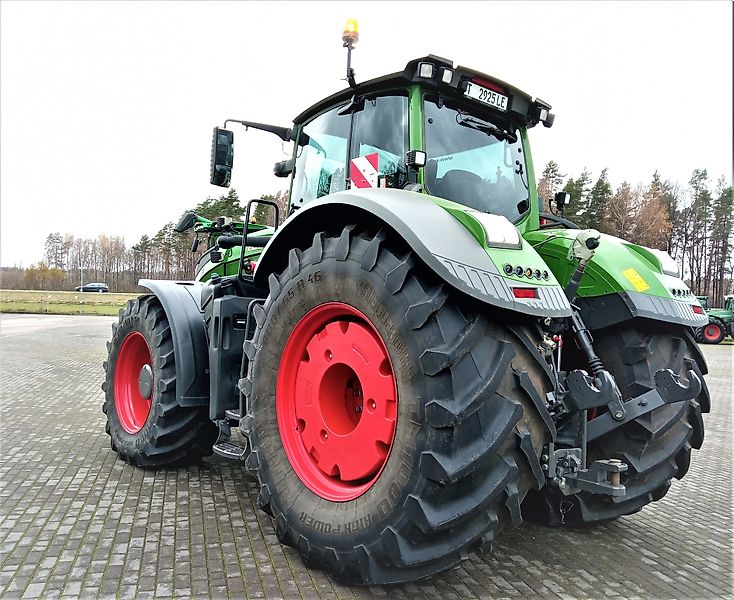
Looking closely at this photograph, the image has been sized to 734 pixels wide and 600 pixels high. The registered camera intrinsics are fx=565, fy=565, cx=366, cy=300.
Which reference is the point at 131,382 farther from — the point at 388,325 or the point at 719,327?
the point at 719,327

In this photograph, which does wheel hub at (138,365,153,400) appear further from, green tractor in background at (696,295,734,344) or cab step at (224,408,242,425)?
green tractor in background at (696,295,734,344)

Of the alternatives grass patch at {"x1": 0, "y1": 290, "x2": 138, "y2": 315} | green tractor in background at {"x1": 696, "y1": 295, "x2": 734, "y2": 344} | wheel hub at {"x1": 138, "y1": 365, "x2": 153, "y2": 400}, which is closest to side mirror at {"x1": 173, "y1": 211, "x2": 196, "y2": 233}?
wheel hub at {"x1": 138, "y1": 365, "x2": 153, "y2": 400}

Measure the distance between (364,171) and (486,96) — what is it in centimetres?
91

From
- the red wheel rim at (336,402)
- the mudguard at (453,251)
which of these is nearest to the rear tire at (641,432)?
the mudguard at (453,251)

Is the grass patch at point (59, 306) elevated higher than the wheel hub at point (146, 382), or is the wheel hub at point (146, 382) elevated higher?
the wheel hub at point (146, 382)

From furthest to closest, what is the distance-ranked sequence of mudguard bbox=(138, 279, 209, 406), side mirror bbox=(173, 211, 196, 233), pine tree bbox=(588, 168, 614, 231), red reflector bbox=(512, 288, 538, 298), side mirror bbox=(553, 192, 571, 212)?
pine tree bbox=(588, 168, 614, 231)
side mirror bbox=(173, 211, 196, 233)
side mirror bbox=(553, 192, 571, 212)
mudguard bbox=(138, 279, 209, 406)
red reflector bbox=(512, 288, 538, 298)

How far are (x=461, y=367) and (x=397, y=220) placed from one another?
689 mm

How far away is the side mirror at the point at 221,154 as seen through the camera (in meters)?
4.19

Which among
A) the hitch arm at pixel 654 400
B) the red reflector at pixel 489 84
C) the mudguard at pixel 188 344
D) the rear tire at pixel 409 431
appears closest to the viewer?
the rear tire at pixel 409 431

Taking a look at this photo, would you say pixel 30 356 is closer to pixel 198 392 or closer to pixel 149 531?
pixel 198 392

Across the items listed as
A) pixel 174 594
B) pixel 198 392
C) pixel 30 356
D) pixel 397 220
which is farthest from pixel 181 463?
pixel 30 356

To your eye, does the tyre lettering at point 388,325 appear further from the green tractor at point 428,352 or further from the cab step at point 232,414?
the cab step at point 232,414

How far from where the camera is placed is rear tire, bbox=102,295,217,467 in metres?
4.22

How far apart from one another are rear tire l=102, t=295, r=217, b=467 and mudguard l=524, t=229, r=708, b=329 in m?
2.80
